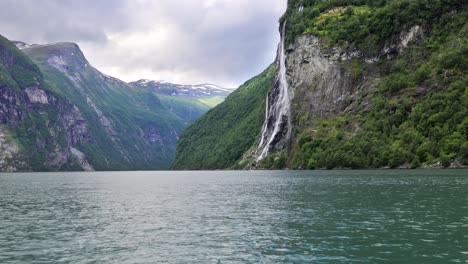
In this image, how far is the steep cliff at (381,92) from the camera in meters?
130

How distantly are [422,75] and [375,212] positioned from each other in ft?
400

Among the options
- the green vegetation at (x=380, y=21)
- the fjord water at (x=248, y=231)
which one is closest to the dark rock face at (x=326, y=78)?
the green vegetation at (x=380, y=21)

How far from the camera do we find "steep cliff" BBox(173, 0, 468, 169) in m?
130

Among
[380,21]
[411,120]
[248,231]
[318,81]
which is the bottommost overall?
[248,231]

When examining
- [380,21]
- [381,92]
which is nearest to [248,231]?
[381,92]

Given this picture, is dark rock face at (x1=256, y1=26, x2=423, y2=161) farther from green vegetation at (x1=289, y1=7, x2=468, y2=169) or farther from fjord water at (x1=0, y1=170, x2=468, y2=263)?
fjord water at (x1=0, y1=170, x2=468, y2=263)

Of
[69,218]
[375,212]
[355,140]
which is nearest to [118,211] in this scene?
[69,218]

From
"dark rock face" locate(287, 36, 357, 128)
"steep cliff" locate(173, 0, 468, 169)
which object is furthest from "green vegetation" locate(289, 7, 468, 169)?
"dark rock face" locate(287, 36, 357, 128)

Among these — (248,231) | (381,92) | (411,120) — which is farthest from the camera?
(381,92)

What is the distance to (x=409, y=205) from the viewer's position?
43875mm

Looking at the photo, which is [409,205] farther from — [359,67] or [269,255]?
[359,67]

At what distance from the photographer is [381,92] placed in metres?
160

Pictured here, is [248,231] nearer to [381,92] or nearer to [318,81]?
[381,92]

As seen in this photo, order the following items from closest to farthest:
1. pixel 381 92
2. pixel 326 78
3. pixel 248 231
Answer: pixel 248 231, pixel 381 92, pixel 326 78
